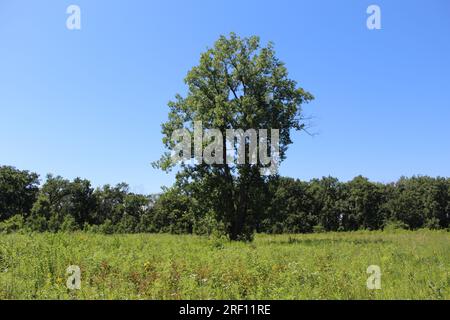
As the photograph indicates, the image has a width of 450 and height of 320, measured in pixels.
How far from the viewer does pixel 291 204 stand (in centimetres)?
9144

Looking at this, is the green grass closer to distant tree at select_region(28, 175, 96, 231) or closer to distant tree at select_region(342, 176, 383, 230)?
distant tree at select_region(28, 175, 96, 231)

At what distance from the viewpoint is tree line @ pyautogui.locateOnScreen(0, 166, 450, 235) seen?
84.5 metres

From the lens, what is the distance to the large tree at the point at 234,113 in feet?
95.1


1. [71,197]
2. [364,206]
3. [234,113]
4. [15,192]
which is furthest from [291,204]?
[234,113]

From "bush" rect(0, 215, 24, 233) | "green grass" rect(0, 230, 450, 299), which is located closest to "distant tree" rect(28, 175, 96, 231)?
"bush" rect(0, 215, 24, 233)

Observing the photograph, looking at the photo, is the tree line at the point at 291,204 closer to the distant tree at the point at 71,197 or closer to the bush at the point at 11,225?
the distant tree at the point at 71,197

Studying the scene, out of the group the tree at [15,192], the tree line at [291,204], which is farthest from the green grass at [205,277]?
the tree at [15,192]

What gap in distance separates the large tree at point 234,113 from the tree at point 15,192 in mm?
63732

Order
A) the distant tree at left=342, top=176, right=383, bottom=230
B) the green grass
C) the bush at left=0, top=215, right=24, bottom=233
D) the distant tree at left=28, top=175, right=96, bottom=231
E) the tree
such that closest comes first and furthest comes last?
the green grass → the bush at left=0, top=215, right=24, bottom=233 → the tree → the distant tree at left=28, top=175, right=96, bottom=231 → the distant tree at left=342, top=176, right=383, bottom=230

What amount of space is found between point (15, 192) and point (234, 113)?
7104 cm

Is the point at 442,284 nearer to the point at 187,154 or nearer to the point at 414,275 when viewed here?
the point at 414,275
